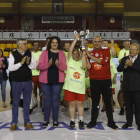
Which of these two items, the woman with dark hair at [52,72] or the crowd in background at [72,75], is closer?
the crowd in background at [72,75]

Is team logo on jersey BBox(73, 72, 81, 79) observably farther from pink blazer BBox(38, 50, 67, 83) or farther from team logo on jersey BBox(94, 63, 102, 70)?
team logo on jersey BBox(94, 63, 102, 70)

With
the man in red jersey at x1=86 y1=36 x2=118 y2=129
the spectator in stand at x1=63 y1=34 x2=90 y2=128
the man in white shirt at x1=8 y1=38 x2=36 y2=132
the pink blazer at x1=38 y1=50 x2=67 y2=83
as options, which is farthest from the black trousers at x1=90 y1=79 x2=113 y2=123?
the man in white shirt at x1=8 y1=38 x2=36 y2=132

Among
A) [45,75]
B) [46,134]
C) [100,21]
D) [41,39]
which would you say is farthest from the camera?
[100,21]

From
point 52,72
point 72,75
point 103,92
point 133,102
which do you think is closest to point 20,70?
point 52,72

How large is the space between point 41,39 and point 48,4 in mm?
5468

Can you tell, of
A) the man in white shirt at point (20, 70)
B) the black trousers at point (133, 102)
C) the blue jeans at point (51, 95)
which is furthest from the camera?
the blue jeans at point (51, 95)

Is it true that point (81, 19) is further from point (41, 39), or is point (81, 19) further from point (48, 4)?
point (41, 39)

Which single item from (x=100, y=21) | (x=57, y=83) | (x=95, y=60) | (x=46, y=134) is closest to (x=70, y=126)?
(x=46, y=134)

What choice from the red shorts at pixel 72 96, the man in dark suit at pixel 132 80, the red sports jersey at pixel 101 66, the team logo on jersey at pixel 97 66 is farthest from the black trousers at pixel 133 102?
the red shorts at pixel 72 96

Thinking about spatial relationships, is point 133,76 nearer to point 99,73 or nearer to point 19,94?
point 99,73

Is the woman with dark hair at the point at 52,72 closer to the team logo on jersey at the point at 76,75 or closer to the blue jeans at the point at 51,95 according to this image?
the blue jeans at the point at 51,95

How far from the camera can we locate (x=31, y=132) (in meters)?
3.64

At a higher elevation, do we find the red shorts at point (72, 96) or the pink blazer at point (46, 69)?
the pink blazer at point (46, 69)

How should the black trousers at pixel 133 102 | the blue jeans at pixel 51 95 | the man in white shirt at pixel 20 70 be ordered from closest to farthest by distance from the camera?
the man in white shirt at pixel 20 70
the black trousers at pixel 133 102
the blue jeans at pixel 51 95
